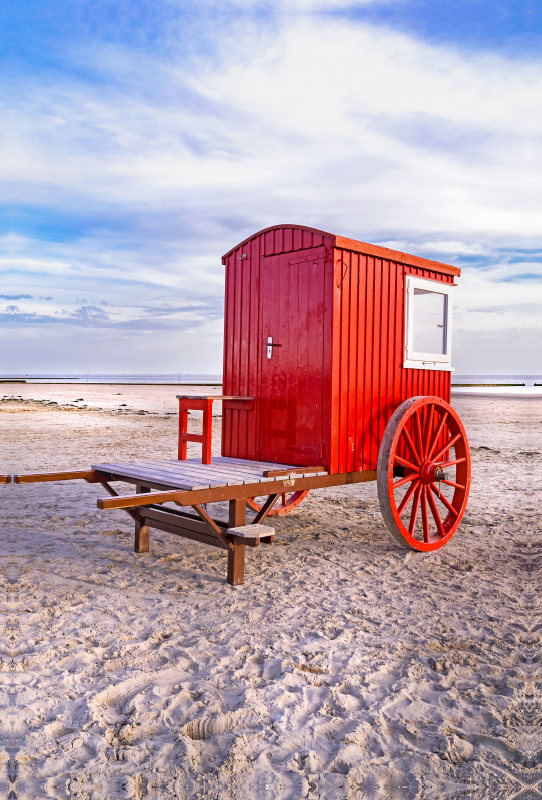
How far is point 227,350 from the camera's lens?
22.7 feet

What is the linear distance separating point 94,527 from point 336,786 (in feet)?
16.1

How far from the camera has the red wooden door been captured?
589cm

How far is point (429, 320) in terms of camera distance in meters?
7.32

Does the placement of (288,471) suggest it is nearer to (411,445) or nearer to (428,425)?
(411,445)

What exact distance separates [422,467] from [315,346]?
178 centimetres

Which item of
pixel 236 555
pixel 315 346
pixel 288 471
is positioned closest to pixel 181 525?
pixel 236 555

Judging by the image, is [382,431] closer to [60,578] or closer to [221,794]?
[60,578]

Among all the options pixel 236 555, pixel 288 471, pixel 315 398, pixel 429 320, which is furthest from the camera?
pixel 429 320

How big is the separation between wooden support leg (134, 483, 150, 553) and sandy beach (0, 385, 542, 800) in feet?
0.55

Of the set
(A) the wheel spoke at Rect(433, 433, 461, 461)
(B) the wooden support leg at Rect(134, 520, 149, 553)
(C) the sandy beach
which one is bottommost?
(C) the sandy beach

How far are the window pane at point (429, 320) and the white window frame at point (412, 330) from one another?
54 millimetres

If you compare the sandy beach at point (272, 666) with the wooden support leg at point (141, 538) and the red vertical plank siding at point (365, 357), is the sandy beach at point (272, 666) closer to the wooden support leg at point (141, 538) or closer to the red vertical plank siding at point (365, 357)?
the wooden support leg at point (141, 538)

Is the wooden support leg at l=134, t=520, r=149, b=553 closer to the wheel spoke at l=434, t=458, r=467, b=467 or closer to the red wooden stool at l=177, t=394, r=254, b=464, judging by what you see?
the red wooden stool at l=177, t=394, r=254, b=464

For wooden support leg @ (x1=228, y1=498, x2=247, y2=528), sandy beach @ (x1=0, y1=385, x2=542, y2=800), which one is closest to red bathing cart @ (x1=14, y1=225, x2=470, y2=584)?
wooden support leg @ (x1=228, y1=498, x2=247, y2=528)
